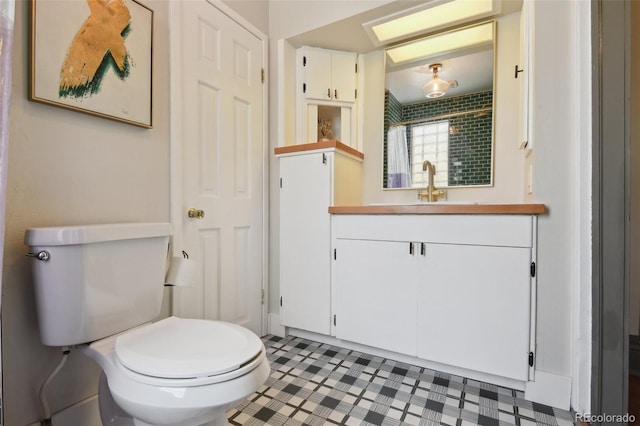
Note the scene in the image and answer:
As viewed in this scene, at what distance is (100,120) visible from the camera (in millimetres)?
1259

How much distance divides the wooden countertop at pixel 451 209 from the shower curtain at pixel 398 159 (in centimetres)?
58

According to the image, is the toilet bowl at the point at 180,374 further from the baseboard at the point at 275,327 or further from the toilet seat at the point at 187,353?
the baseboard at the point at 275,327

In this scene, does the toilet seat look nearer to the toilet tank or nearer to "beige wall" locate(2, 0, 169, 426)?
the toilet tank

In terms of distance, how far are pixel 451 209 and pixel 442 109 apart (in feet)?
2.94

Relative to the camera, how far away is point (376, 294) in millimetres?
1746

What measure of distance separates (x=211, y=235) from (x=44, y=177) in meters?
A: 0.79

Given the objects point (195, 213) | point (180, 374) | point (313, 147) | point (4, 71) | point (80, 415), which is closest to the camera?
point (4, 71)

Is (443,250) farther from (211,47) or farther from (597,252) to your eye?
(211,47)

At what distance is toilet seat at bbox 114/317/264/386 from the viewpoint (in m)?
0.83

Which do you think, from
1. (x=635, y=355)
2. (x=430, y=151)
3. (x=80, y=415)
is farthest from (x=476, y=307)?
(x=80, y=415)

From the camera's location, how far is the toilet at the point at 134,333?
83 centimetres

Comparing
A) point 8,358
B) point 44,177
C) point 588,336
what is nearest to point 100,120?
point 44,177

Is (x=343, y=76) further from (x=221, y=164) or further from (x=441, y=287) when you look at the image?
(x=441, y=287)

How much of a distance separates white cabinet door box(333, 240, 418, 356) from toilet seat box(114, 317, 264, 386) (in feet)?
2.84
